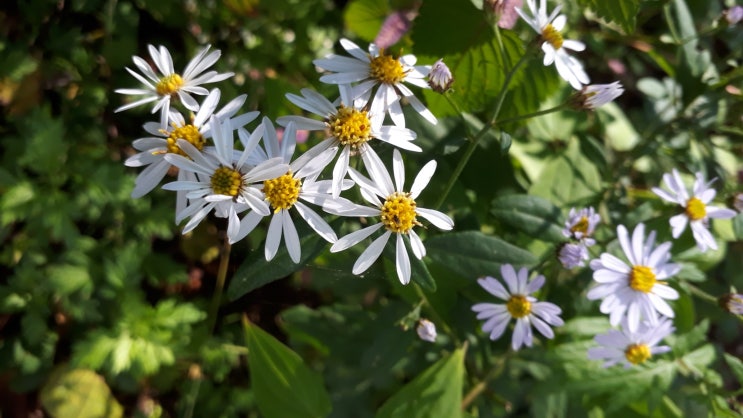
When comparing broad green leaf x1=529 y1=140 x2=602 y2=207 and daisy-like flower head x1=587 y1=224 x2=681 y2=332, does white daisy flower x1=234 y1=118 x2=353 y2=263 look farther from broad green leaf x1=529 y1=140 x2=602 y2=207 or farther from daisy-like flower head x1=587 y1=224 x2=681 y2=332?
broad green leaf x1=529 y1=140 x2=602 y2=207

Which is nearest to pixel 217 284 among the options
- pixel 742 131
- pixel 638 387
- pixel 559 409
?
pixel 559 409

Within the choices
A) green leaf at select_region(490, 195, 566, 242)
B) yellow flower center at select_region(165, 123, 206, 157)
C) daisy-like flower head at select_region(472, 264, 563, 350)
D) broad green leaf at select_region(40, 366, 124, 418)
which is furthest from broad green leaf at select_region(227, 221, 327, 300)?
broad green leaf at select_region(40, 366, 124, 418)

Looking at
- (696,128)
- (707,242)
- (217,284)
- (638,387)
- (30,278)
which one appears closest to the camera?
(707,242)

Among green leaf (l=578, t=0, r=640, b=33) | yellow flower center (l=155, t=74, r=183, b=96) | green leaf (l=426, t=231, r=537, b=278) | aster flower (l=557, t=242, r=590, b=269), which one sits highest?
yellow flower center (l=155, t=74, r=183, b=96)

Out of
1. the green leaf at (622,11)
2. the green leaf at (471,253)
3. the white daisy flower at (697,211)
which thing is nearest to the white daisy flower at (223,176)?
the green leaf at (471,253)

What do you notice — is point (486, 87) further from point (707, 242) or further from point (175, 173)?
point (175, 173)

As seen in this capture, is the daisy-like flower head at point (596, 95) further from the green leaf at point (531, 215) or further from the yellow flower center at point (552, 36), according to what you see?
the green leaf at point (531, 215)
